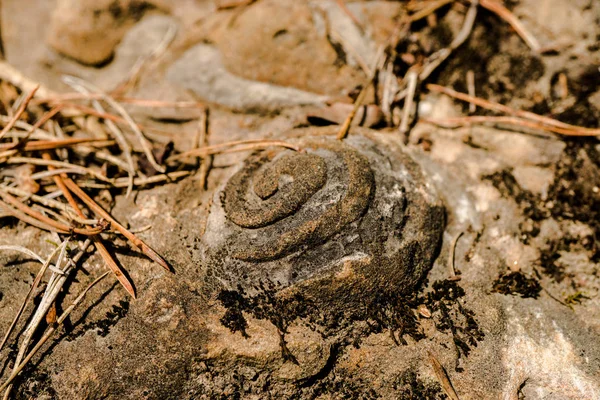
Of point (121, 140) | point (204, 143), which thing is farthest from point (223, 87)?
point (121, 140)

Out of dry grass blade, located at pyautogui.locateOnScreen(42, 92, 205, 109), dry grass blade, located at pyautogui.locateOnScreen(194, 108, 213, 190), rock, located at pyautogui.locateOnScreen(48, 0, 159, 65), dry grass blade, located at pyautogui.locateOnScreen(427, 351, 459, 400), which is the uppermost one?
rock, located at pyautogui.locateOnScreen(48, 0, 159, 65)

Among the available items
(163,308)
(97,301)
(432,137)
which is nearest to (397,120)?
(432,137)

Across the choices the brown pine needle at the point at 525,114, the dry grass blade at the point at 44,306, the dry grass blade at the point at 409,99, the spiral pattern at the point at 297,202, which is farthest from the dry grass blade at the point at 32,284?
the brown pine needle at the point at 525,114

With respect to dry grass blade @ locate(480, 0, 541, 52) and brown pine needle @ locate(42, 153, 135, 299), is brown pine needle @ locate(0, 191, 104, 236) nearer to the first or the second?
brown pine needle @ locate(42, 153, 135, 299)

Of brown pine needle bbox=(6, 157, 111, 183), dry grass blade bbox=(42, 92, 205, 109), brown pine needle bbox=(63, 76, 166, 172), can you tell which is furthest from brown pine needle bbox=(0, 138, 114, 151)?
dry grass blade bbox=(42, 92, 205, 109)

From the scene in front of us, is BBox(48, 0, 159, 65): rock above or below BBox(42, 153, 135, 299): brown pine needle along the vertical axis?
above

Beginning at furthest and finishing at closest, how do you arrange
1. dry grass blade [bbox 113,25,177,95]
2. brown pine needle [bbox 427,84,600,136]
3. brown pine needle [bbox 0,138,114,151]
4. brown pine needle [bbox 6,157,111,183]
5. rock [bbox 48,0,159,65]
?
rock [bbox 48,0,159,65] → dry grass blade [bbox 113,25,177,95] → brown pine needle [bbox 427,84,600,136] → brown pine needle [bbox 0,138,114,151] → brown pine needle [bbox 6,157,111,183]

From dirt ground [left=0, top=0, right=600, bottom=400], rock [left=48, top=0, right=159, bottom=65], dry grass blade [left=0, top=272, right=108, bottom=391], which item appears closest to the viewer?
dry grass blade [left=0, top=272, right=108, bottom=391]
